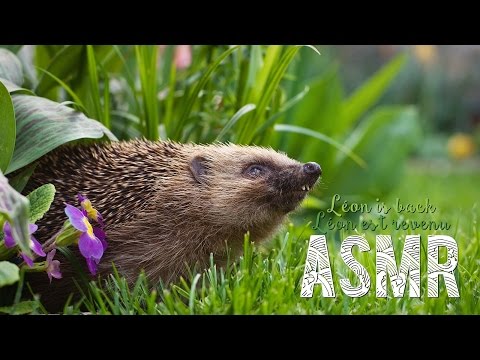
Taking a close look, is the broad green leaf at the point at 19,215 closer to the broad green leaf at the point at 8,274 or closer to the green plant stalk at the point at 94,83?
the broad green leaf at the point at 8,274

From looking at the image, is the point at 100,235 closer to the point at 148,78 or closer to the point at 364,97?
the point at 148,78

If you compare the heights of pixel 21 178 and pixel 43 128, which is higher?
pixel 43 128

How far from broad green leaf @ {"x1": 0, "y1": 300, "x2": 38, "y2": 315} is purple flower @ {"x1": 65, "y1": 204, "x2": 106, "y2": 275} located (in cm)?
23

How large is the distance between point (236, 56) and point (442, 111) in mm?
6057

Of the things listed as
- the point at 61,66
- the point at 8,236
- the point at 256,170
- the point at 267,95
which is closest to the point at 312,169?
the point at 256,170

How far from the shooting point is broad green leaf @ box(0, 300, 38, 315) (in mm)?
2361

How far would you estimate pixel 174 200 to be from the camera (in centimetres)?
276

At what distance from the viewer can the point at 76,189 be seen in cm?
279

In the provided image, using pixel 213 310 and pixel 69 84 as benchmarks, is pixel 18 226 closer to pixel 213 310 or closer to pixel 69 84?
pixel 213 310

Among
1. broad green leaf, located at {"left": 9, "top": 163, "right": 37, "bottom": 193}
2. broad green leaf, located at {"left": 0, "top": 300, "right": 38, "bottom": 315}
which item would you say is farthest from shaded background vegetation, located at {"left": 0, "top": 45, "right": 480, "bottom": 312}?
broad green leaf, located at {"left": 0, "top": 300, "right": 38, "bottom": 315}

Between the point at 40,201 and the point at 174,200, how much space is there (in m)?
0.53

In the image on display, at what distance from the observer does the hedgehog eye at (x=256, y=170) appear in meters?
2.79

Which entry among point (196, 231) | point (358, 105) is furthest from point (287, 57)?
point (358, 105)

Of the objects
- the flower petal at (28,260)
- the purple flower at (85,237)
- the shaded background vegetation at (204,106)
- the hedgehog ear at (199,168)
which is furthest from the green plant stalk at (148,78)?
the flower petal at (28,260)
